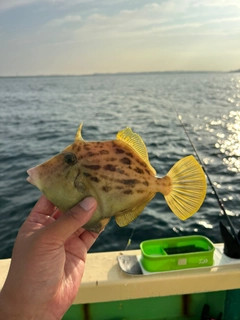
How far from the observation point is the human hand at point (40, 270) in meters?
2.17

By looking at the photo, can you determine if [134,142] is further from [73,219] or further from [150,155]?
[150,155]

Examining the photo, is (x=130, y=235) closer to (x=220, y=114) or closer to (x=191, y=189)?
(x=191, y=189)

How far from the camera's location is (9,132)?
20.7 meters

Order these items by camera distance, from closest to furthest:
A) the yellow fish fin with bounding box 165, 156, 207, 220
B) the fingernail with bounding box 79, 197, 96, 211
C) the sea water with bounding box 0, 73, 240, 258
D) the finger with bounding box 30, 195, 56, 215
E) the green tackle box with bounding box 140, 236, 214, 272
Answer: the fingernail with bounding box 79, 197, 96, 211 < the yellow fish fin with bounding box 165, 156, 207, 220 < the finger with bounding box 30, 195, 56, 215 < the green tackle box with bounding box 140, 236, 214, 272 < the sea water with bounding box 0, 73, 240, 258

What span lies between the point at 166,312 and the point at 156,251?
2.21 feet

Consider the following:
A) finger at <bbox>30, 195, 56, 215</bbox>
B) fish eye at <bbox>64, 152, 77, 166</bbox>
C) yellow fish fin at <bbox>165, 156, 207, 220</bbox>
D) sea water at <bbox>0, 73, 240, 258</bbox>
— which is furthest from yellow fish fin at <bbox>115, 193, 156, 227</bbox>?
sea water at <bbox>0, 73, 240, 258</bbox>

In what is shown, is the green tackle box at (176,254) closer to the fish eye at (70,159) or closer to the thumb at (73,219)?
the thumb at (73,219)

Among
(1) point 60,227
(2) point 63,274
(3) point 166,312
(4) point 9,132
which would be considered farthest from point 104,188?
(4) point 9,132

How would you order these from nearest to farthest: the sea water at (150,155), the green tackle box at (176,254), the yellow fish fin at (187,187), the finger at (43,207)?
1. the yellow fish fin at (187,187)
2. the finger at (43,207)
3. the green tackle box at (176,254)
4. the sea water at (150,155)

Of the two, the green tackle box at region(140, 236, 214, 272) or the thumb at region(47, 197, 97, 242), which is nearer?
the thumb at region(47, 197, 97, 242)

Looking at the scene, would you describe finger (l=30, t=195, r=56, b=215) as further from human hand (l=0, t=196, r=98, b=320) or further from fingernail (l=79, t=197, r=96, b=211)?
fingernail (l=79, t=197, r=96, b=211)

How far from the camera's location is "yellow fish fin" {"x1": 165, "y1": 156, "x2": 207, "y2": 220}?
2205 millimetres

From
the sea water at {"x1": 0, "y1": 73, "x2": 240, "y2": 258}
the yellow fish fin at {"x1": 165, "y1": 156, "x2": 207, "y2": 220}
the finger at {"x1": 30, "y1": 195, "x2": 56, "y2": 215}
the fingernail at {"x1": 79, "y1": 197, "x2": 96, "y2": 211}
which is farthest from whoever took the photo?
the sea water at {"x1": 0, "y1": 73, "x2": 240, "y2": 258}

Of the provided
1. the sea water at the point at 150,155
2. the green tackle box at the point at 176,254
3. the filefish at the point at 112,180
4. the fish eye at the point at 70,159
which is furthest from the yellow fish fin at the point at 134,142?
the sea water at the point at 150,155
